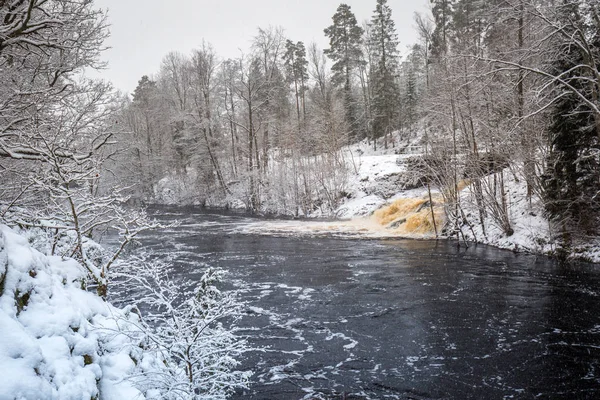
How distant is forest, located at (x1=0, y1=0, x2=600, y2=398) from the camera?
19.1 feet

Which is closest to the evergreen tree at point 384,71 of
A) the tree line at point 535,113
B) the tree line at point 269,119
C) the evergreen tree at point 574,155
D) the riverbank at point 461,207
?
the tree line at point 269,119

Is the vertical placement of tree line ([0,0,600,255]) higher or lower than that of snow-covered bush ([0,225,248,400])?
higher

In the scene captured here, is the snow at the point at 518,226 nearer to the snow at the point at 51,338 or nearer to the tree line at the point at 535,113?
the tree line at the point at 535,113

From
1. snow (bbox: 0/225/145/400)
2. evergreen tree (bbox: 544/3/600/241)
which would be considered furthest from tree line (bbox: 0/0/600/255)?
snow (bbox: 0/225/145/400)

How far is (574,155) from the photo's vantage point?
41.3ft

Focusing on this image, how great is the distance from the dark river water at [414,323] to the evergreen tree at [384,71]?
28313 millimetres

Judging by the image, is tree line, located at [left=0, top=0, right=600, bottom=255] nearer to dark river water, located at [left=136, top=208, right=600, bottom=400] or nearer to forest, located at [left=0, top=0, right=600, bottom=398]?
forest, located at [left=0, top=0, right=600, bottom=398]

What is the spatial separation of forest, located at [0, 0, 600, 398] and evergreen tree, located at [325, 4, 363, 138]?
0.17 meters

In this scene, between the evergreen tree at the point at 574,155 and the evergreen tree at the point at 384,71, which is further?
the evergreen tree at the point at 384,71

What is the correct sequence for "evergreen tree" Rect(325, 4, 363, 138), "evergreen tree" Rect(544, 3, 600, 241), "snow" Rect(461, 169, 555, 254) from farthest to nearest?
"evergreen tree" Rect(325, 4, 363, 138)
"snow" Rect(461, 169, 555, 254)
"evergreen tree" Rect(544, 3, 600, 241)

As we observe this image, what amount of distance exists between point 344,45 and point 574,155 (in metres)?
38.1

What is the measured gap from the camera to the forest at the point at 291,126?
5816 mm

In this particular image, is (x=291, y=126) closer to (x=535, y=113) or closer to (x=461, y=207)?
(x=461, y=207)

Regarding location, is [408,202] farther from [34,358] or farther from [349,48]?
[349,48]
